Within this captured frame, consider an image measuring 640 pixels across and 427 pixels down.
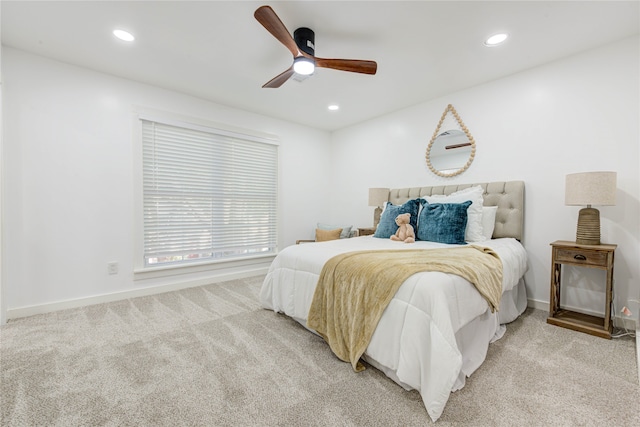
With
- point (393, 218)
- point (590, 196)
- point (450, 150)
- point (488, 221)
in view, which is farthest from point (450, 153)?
point (590, 196)

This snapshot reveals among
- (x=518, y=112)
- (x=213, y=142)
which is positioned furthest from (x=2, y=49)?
(x=518, y=112)

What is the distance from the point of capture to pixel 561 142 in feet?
8.86

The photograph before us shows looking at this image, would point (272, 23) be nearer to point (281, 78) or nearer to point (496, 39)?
point (281, 78)

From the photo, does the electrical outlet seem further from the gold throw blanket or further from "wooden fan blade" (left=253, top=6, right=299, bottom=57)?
"wooden fan blade" (left=253, top=6, right=299, bottom=57)

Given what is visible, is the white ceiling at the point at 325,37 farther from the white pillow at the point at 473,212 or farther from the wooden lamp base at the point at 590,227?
the wooden lamp base at the point at 590,227

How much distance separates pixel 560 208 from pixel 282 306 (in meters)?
2.87

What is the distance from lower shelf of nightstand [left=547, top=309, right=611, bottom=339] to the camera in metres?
2.19

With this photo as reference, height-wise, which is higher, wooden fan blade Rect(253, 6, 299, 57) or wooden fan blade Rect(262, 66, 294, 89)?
wooden fan blade Rect(253, 6, 299, 57)

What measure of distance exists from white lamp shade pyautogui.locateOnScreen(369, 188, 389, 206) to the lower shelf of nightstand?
7.23 feet

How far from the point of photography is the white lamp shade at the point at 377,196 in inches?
155

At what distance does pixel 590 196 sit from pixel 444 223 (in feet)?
3.57

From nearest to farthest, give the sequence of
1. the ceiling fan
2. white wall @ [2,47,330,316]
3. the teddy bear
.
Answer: the ceiling fan
white wall @ [2,47,330,316]
the teddy bear

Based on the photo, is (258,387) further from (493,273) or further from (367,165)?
(367,165)

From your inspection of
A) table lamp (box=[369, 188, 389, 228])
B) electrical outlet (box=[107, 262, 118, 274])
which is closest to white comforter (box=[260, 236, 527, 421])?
table lamp (box=[369, 188, 389, 228])
